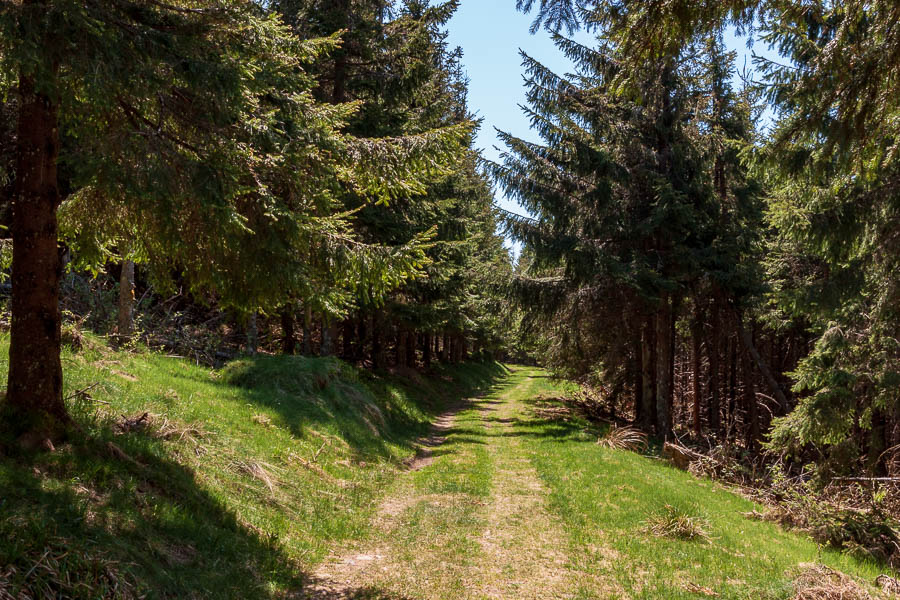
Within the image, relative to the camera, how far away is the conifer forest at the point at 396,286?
4852 millimetres

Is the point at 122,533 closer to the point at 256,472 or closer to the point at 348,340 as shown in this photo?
the point at 256,472

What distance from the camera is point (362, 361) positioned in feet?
83.5

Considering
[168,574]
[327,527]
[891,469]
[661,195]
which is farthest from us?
[661,195]

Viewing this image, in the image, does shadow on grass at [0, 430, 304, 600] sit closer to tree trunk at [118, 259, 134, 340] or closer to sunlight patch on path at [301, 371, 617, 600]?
sunlight patch on path at [301, 371, 617, 600]

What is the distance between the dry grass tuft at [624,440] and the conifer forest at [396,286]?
4.6 inches

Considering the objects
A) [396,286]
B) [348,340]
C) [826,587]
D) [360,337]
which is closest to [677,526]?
[826,587]

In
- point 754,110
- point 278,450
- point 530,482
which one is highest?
point 754,110

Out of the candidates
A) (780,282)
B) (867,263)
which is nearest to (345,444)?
(867,263)

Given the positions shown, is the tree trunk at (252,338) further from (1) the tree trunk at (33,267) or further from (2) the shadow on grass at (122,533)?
(1) the tree trunk at (33,267)

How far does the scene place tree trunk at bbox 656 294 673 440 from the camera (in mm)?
17844

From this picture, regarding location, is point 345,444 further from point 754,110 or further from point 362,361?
point 754,110

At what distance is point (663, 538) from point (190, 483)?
6702 mm

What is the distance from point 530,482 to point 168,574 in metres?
8.36

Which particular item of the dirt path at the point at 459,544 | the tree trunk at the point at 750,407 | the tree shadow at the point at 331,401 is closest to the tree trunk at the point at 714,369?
the tree trunk at the point at 750,407
